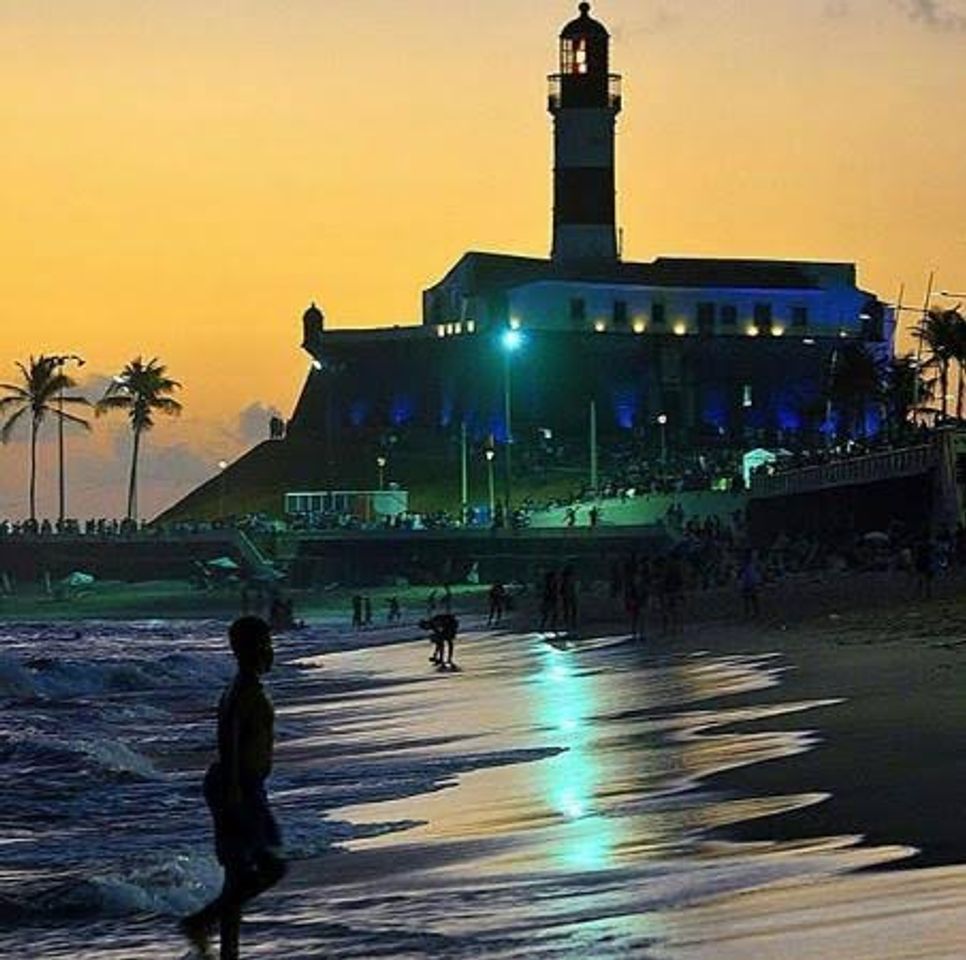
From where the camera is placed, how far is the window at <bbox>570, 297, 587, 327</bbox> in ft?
Result: 370

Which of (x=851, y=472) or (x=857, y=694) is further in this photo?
(x=851, y=472)

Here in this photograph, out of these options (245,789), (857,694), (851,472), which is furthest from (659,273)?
(245,789)

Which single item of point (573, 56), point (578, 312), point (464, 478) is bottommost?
point (464, 478)

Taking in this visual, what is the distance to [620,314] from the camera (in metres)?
114

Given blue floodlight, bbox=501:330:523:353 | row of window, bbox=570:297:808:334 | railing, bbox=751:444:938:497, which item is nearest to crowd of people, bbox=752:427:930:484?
railing, bbox=751:444:938:497

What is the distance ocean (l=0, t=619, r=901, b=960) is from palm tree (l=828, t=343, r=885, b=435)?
75.4m

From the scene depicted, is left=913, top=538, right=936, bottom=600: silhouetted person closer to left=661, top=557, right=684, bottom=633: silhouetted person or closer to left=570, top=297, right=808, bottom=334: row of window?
left=661, top=557, right=684, bottom=633: silhouetted person

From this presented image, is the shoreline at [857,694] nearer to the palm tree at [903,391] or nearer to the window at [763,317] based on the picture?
the palm tree at [903,391]

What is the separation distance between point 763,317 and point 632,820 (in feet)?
→ 343

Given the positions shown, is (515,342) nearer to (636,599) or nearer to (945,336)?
(945,336)

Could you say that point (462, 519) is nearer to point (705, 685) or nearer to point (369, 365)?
point (369, 365)

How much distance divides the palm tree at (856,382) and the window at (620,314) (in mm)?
11691

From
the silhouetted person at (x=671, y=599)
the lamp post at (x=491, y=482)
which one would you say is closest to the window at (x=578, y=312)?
the lamp post at (x=491, y=482)

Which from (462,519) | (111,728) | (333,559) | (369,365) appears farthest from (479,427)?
(111,728)
